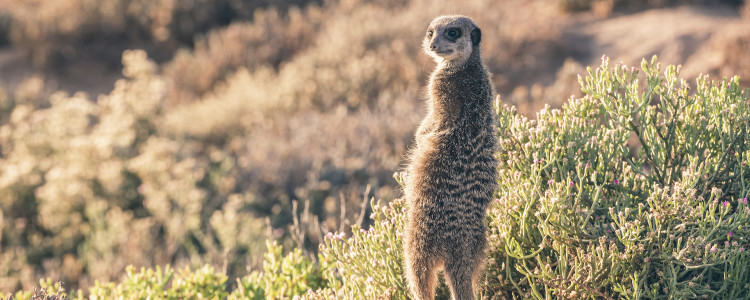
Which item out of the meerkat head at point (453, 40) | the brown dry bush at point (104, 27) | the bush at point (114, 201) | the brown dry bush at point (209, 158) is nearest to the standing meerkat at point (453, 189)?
the meerkat head at point (453, 40)

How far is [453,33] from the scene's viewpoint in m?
3.00

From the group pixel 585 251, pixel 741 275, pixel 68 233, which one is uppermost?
pixel 68 233

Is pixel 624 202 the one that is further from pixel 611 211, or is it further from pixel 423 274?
A: pixel 423 274

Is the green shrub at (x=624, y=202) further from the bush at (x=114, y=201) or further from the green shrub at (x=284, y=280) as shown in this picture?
the bush at (x=114, y=201)

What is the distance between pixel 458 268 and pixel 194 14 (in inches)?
528

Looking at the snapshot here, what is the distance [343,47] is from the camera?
1152 cm

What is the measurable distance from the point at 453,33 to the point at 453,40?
0.05 metres

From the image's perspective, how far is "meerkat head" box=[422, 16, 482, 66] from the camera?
2.95m

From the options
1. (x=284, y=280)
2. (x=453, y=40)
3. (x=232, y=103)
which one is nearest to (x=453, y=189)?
(x=453, y=40)

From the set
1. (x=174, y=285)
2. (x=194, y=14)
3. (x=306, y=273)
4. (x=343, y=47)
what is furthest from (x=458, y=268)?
(x=194, y=14)

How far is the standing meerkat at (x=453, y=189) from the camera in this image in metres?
2.65

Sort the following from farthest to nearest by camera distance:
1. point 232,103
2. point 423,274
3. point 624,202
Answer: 1. point 232,103
2. point 624,202
3. point 423,274

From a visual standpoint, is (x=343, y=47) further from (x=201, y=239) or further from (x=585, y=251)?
(x=585, y=251)

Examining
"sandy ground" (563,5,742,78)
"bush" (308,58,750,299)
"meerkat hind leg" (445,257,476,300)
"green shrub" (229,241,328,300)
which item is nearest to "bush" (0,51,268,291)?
"green shrub" (229,241,328,300)
